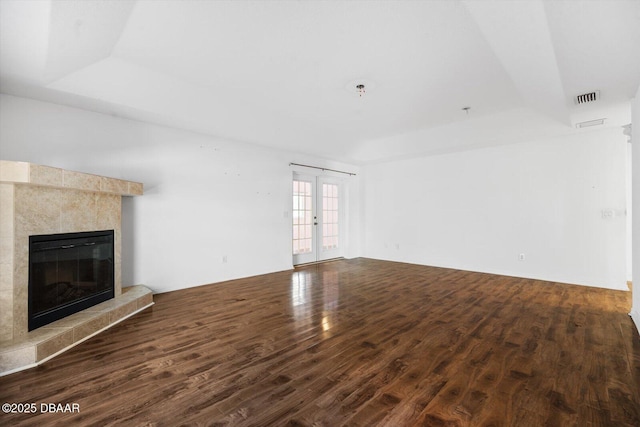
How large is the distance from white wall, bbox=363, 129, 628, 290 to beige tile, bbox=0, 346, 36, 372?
6273 mm

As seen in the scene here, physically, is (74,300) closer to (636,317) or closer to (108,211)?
(108,211)

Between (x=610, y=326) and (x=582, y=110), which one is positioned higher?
(x=582, y=110)

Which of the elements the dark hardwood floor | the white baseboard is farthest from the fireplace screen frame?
the white baseboard

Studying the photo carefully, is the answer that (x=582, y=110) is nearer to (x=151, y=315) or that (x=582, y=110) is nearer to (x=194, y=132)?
(x=194, y=132)

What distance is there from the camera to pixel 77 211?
9.78 feet

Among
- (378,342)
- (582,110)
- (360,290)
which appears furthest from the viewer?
(360,290)

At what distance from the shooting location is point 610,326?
285cm

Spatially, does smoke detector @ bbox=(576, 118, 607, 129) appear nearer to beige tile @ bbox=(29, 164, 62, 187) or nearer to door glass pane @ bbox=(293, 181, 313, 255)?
door glass pane @ bbox=(293, 181, 313, 255)

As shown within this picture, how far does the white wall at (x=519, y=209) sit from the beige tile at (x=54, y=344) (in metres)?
6.05

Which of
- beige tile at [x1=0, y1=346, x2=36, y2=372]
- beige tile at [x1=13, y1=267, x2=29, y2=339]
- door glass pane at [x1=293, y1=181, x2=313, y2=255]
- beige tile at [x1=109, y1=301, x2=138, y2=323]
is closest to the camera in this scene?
beige tile at [x1=0, y1=346, x2=36, y2=372]

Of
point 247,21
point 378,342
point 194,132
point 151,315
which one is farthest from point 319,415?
point 194,132

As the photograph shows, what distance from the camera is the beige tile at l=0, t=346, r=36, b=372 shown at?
2.04m

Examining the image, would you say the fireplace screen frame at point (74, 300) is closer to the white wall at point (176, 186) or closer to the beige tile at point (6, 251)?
the beige tile at point (6, 251)

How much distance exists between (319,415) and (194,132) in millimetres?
4402
